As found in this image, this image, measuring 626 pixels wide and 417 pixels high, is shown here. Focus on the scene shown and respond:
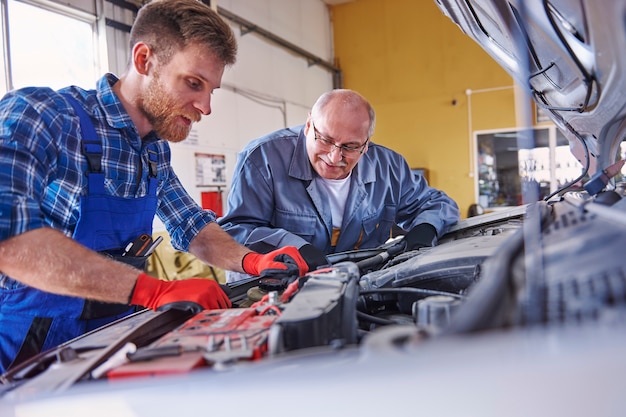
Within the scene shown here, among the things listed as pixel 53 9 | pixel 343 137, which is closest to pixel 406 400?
pixel 343 137

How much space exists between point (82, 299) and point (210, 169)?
3368 millimetres

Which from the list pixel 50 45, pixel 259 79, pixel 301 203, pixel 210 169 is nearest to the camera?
pixel 301 203

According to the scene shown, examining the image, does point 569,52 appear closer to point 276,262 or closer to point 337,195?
point 276,262

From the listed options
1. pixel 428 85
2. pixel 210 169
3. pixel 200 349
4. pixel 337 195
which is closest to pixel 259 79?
A: pixel 210 169

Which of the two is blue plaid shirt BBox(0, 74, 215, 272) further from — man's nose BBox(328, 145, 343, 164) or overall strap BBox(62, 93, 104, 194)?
man's nose BBox(328, 145, 343, 164)

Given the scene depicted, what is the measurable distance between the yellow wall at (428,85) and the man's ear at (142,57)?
5478 millimetres

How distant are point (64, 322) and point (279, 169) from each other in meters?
1.02

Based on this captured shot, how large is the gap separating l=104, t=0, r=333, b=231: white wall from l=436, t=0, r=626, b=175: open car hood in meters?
3.07

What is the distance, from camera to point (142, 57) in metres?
1.30

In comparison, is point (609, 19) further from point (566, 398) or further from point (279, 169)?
point (279, 169)

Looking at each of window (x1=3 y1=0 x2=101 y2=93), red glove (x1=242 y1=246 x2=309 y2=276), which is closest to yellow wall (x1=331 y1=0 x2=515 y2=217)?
window (x1=3 y1=0 x2=101 y2=93)

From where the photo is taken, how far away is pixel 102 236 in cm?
120

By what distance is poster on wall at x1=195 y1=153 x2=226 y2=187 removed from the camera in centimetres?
427

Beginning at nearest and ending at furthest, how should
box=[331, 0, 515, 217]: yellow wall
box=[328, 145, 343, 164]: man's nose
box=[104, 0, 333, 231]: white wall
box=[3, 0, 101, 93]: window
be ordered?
box=[328, 145, 343, 164]: man's nose → box=[3, 0, 101, 93]: window → box=[104, 0, 333, 231]: white wall → box=[331, 0, 515, 217]: yellow wall
